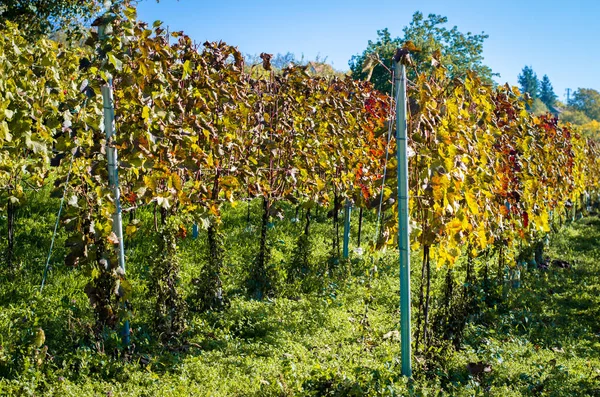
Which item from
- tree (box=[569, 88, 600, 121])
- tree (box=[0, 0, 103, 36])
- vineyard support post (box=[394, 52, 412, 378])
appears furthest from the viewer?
tree (box=[569, 88, 600, 121])

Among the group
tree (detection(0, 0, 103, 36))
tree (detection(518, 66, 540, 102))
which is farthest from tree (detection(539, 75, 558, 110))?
tree (detection(0, 0, 103, 36))

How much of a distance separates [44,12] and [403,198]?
1011 centimetres

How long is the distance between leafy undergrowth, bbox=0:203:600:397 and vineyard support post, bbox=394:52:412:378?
230 millimetres

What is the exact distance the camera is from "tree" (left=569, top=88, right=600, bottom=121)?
8263 cm

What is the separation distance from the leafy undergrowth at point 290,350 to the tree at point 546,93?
107 metres

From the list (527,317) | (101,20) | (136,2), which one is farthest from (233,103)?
(527,317)

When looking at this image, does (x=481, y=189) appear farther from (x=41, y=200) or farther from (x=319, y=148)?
(x=41, y=200)

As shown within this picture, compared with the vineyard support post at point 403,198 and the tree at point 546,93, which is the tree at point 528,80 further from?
the vineyard support post at point 403,198

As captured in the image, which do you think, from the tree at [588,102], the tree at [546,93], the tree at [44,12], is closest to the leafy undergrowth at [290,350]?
the tree at [44,12]

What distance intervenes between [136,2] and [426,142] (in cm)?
232

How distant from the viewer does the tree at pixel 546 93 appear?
10200 centimetres

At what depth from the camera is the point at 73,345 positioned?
386 centimetres

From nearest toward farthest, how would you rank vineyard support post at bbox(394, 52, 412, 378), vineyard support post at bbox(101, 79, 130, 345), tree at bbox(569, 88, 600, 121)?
vineyard support post at bbox(394, 52, 412, 378) < vineyard support post at bbox(101, 79, 130, 345) < tree at bbox(569, 88, 600, 121)

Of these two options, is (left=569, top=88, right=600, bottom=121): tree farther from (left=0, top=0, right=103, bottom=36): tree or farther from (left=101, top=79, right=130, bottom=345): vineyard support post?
(left=101, top=79, right=130, bottom=345): vineyard support post
